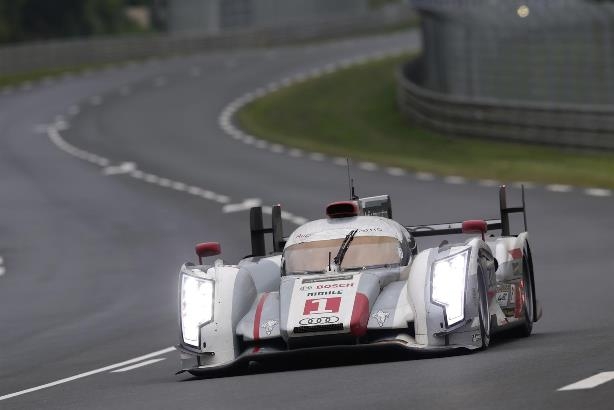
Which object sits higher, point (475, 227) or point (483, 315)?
point (475, 227)

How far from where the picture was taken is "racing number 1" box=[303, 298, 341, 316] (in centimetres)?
1332

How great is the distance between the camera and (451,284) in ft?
44.8

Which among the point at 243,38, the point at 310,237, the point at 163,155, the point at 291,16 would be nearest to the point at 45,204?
the point at 163,155

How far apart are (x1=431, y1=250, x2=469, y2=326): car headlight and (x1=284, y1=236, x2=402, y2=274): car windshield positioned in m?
0.83

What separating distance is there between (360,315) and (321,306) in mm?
341

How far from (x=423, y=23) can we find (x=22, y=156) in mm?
14328

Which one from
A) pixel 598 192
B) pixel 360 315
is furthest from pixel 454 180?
pixel 360 315

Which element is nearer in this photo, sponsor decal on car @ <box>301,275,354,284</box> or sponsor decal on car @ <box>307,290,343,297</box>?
sponsor decal on car @ <box>307,290,343,297</box>

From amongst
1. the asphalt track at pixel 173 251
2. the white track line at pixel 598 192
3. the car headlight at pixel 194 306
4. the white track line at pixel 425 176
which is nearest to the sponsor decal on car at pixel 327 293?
the asphalt track at pixel 173 251

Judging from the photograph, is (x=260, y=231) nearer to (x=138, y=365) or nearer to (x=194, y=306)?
(x=138, y=365)

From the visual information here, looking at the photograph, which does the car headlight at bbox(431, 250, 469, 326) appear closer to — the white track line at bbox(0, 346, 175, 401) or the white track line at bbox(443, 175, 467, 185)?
the white track line at bbox(0, 346, 175, 401)

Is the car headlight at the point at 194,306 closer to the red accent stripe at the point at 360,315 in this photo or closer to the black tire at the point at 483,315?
the red accent stripe at the point at 360,315

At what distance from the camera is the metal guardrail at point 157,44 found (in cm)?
7469

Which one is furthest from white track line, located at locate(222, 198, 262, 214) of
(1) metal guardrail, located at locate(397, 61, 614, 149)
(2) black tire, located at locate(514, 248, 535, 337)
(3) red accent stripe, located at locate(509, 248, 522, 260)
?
(3) red accent stripe, located at locate(509, 248, 522, 260)
